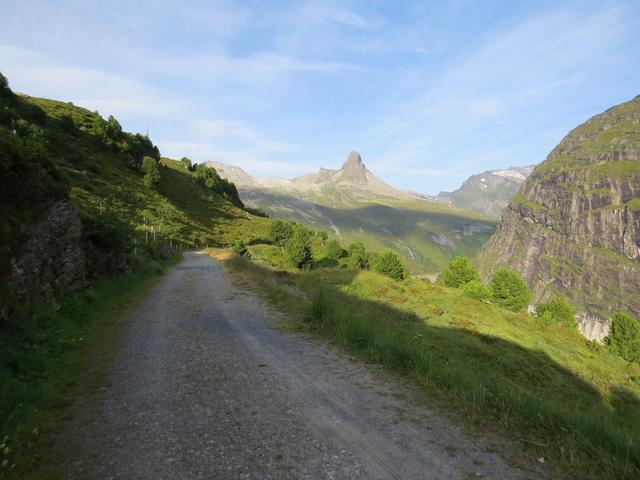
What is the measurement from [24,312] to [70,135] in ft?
356

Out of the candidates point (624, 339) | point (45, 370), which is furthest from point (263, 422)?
point (624, 339)

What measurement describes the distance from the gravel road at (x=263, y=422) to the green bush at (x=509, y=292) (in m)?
90.5

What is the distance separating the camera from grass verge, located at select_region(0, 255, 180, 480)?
19.0ft

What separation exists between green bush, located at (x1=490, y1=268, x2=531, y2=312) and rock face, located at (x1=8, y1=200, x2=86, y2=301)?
9157 centimetres

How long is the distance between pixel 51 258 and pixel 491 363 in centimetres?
2813

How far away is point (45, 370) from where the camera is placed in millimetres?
9344

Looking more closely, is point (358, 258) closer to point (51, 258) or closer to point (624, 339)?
point (624, 339)

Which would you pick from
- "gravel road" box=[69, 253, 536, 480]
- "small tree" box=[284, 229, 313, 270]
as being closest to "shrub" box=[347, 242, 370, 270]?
"small tree" box=[284, 229, 313, 270]

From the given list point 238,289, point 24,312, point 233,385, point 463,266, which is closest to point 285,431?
point 233,385

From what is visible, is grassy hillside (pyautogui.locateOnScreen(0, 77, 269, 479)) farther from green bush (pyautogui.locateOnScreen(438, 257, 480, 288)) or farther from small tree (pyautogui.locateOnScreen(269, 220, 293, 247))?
small tree (pyautogui.locateOnScreen(269, 220, 293, 247))

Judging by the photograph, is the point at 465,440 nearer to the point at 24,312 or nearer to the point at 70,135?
the point at 24,312

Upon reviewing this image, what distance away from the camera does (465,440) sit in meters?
6.27

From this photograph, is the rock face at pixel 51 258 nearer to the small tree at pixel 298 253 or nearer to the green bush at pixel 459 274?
the small tree at pixel 298 253

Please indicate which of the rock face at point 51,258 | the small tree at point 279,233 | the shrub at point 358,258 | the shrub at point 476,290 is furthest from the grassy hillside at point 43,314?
the shrub at point 358,258
